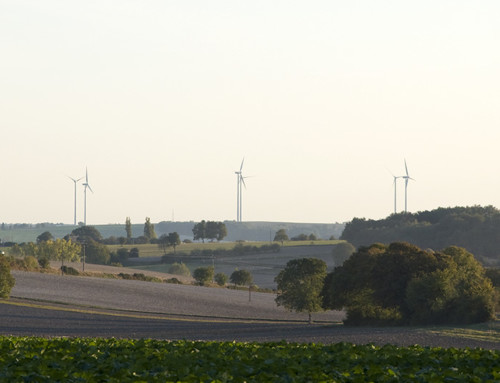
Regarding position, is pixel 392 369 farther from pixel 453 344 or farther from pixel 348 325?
pixel 348 325

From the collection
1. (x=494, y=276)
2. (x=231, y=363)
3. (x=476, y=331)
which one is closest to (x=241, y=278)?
(x=494, y=276)

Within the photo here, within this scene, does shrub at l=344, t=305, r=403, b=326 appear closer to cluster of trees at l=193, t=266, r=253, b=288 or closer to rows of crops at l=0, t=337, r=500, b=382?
rows of crops at l=0, t=337, r=500, b=382

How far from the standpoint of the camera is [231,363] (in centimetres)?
2211

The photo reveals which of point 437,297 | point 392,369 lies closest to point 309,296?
point 437,297

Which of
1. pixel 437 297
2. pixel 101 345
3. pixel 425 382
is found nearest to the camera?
pixel 425 382

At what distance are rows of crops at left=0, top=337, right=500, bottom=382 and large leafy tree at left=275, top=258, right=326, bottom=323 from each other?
59.0 meters

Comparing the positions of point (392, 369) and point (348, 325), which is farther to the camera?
point (348, 325)

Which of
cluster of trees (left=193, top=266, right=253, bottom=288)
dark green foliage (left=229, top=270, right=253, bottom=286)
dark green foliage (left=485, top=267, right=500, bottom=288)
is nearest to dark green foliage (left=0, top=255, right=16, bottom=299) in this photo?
dark green foliage (left=485, top=267, right=500, bottom=288)

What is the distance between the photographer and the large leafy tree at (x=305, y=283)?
87.4 m

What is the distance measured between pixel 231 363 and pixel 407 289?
53.4m

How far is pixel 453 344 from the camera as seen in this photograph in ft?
166

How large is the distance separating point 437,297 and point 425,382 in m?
53.9

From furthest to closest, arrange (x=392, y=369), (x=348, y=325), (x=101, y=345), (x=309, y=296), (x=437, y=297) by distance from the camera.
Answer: (x=309, y=296) → (x=348, y=325) → (x=437, y=297) → (x=101, y=345) → (x=392, y=369)

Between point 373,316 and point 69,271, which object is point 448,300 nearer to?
point 373,316
